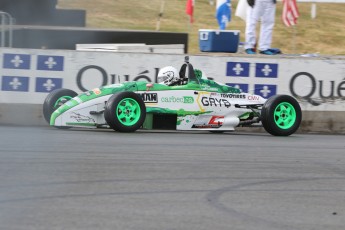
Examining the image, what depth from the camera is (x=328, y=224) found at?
5988mm

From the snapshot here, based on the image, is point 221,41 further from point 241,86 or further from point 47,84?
point 47,84

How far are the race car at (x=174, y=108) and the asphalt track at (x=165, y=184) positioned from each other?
629 mm

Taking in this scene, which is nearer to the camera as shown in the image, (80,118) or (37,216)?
(37,216)

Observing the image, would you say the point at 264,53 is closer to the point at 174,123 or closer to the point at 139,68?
the point at 139,68

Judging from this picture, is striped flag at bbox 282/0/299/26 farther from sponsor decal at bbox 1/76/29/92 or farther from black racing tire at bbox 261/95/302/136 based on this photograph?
sponsor decal at bbox 1/76/29/92

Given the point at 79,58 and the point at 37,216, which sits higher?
the point at 79,58

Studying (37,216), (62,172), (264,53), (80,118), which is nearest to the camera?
(37,216)

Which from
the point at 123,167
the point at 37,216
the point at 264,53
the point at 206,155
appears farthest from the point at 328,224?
the point at 264,53

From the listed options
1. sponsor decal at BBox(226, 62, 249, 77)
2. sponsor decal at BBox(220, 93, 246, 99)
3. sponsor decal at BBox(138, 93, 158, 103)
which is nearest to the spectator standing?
sponsor decal at BBox(226, 62, 249, 77)

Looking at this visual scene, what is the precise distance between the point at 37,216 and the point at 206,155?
3.78 metres

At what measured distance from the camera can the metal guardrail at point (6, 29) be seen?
14883 mm

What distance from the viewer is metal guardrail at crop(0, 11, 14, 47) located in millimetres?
14883

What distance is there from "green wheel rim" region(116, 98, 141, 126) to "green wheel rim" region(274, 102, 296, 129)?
7.04 ft

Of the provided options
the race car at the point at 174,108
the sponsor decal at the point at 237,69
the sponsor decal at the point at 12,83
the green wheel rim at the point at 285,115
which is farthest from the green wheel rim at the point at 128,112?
the sponsor decal at the point at 237,69
